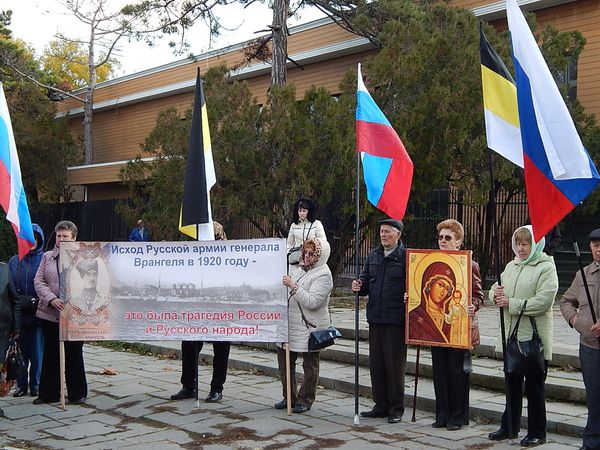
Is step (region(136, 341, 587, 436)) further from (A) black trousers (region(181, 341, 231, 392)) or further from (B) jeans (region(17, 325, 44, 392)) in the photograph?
(B) jeans (region(17, 325, 44, 392))

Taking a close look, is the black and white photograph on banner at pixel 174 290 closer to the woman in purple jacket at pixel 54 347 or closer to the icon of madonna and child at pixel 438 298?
the woman in purple jacket at pixel 54 347

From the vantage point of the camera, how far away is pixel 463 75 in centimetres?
1426

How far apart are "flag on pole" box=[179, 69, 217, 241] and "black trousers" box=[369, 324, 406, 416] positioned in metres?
→ 2.07

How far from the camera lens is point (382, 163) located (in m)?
7.33

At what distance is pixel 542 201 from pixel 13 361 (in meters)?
5.22

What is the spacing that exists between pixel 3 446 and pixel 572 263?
1391 cm

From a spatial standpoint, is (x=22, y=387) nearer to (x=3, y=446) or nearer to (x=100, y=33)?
(x=3, y=446)

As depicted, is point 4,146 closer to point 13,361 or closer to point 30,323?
point 30,323

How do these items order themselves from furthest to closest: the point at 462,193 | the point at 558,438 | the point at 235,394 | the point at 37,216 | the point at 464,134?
the point at 37,216
the point at 462,193
the point at 464,134
the point at 235,394
the point at 558,438

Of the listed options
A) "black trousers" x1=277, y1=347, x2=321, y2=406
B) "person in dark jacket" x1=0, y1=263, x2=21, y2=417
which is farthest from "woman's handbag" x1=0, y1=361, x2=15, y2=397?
"black trousers" x1=277, y1=347, x2=321, y2=406

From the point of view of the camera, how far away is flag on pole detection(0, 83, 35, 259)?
7.61 meters

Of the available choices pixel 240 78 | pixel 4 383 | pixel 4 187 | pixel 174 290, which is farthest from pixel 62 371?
pixel 240 78

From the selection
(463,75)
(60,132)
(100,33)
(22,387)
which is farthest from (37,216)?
(22,387)

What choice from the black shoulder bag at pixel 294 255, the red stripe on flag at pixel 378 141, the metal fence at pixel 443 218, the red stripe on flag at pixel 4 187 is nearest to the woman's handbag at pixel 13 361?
the red stripe on flag at pixel 4 187
